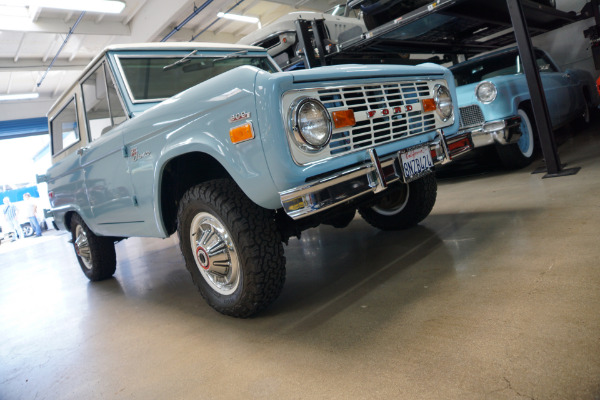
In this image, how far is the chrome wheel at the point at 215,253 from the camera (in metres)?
2.22

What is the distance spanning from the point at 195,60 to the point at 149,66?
350mm

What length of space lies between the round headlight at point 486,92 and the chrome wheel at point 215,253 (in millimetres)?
3693

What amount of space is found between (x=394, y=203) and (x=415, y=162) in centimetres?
124

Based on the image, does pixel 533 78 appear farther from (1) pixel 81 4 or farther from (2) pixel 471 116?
(1) pixel 81 4

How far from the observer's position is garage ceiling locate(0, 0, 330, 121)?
1038cm

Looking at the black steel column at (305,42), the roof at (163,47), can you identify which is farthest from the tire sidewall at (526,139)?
the roof at (163,47)

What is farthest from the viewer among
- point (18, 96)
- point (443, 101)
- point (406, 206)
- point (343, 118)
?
point (18, 96)

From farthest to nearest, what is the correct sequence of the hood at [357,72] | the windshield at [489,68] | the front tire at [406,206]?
the windshield at [489,68]
the front tire at [406,206]
the hood at [357,72]

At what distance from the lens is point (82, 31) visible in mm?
11070

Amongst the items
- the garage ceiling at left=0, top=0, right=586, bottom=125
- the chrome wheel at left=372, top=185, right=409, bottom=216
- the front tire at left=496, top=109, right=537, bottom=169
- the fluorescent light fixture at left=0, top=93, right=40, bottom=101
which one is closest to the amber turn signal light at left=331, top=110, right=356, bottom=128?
the chrome wheel at left=372, top=185, right=409, bottom=216

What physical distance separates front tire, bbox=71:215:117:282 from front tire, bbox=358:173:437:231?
2.51 metres

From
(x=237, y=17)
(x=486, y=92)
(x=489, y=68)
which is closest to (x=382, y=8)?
(x=486, y=92)

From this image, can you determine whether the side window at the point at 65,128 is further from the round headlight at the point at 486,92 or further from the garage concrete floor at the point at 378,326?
the round headlight at the point at 486,92

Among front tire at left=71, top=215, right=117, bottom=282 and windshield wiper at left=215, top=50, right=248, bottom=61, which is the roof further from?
front tire at left=71, top=215, right=117, bottom=282
